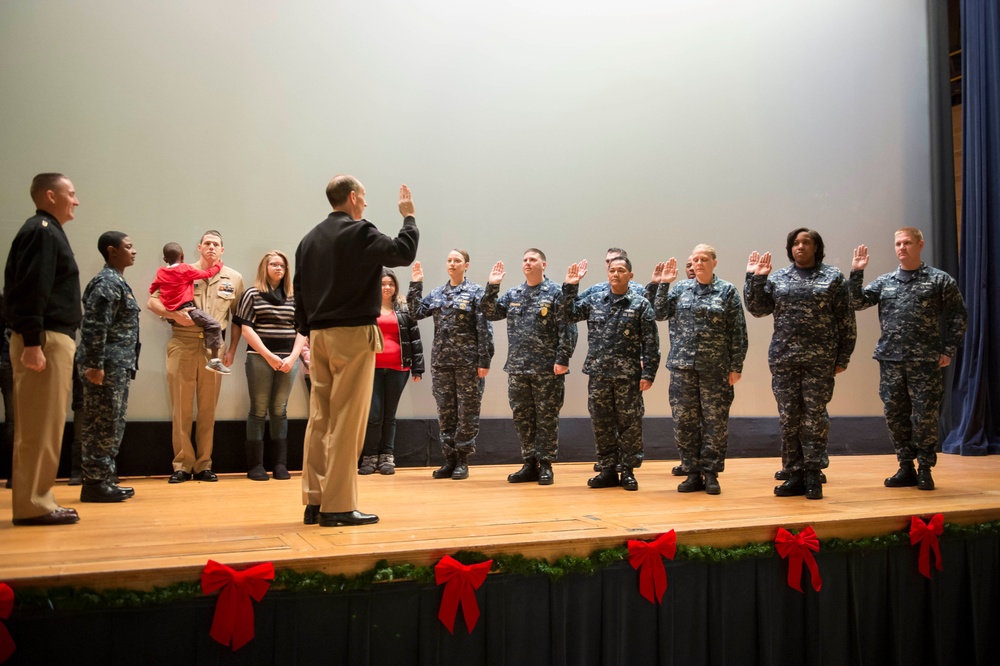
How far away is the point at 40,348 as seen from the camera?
3.00 meters

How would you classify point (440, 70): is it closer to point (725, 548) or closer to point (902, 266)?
point (902, 266)

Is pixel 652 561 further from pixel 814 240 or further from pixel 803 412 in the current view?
pixel 814 240

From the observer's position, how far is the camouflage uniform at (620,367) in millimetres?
4465

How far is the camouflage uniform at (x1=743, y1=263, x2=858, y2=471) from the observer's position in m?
4.08

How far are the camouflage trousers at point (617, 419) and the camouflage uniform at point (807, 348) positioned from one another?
798 mm

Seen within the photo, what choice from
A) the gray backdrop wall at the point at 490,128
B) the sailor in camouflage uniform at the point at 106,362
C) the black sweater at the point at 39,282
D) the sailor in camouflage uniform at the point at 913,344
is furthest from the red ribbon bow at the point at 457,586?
the gray backdrop wall at the point at 490,128

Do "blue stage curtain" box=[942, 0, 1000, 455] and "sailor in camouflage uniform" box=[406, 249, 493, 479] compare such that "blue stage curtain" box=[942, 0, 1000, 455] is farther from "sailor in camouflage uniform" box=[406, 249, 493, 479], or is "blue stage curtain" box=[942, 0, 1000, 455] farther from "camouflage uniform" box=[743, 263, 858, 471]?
"sailor in camouflage uniform" box=[406, 249, 493, 479]

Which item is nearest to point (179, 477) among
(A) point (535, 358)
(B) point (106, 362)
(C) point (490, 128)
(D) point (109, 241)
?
(B) point (106, 362)

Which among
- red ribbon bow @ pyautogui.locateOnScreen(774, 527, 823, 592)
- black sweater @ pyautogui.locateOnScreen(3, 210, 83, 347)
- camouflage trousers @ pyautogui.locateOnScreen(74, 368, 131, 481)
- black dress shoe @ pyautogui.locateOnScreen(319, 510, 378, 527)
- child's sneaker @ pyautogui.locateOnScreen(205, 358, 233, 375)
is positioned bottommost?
red ribbon bow @ pyautogui.locateOnScreen(774, 527, 823, 592)

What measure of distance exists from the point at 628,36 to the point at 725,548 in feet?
16.9

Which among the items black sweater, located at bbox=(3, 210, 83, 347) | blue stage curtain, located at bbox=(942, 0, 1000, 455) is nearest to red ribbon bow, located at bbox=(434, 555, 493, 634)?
black sweater, located at bbox=(3, 210, 83, 347)

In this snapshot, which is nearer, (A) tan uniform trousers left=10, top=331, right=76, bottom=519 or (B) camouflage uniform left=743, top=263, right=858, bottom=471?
(A) tan uniform trousers left=10, top=331, right=76, bottom=519

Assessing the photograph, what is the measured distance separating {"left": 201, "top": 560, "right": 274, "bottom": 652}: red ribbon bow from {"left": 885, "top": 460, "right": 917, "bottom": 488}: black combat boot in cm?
387

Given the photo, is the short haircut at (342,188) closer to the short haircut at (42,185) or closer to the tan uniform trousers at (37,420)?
Result: the short haircut at (42,185)
